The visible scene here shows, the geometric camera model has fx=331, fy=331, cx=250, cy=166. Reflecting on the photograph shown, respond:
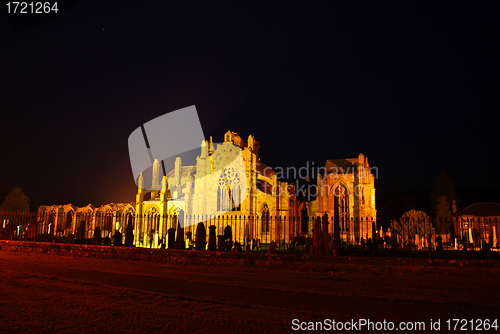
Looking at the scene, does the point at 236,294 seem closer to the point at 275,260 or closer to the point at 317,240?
the point at 275,260

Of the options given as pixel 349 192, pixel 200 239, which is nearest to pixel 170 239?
pixel 200 239

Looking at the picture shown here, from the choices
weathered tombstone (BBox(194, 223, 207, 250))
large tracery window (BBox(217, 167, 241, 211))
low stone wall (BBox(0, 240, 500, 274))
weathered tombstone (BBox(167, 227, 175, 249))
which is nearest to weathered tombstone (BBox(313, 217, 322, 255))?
Result: low stone wall (BBox(0, 240, 500, 274))

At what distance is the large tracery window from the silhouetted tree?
140 feet

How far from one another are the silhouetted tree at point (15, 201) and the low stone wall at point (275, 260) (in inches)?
2038

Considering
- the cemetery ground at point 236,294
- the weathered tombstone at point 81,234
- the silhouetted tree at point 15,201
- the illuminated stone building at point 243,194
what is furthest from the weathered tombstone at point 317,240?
the silhouetted tree at point 15,201

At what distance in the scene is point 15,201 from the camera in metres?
60.5

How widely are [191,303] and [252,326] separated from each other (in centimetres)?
229

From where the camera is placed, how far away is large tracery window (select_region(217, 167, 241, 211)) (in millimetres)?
40969

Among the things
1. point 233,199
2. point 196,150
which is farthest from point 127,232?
point 196,150

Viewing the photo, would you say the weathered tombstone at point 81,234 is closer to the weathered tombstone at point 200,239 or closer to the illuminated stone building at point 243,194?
the weathered tombstone at point 200,239

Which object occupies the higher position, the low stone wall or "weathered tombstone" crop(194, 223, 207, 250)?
"weathered tombstone" crop(194, 223, 207, 250)

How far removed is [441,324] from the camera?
657cm

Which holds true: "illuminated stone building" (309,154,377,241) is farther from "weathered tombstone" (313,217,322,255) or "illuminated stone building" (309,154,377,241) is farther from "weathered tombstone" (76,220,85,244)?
"weathered tombstone" (76,220,85,244)

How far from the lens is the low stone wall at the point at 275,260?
38.1ft
